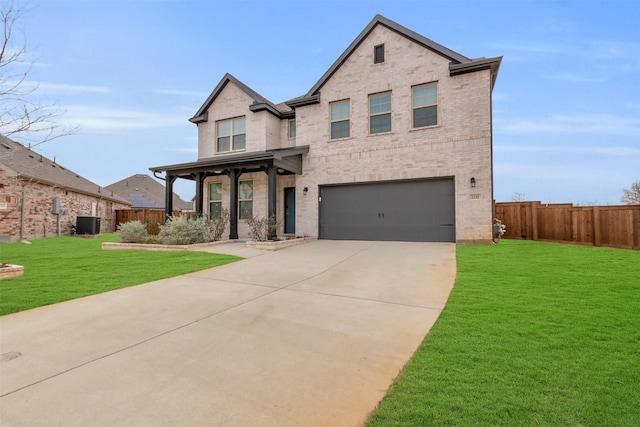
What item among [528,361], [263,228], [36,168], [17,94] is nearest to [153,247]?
[263,228]

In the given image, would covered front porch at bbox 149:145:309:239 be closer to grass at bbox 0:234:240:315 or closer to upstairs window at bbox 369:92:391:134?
upstairs window at bbox 369:92:391:134

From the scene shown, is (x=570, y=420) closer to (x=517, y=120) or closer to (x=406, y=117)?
(x=406, y=117)

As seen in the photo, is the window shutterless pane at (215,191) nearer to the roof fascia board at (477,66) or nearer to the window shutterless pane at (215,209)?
the window shutterless pane at (215,209)

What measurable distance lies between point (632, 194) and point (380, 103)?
2142 centimetres

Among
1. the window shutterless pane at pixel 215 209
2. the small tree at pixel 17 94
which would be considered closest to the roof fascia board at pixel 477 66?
the window shutterless pane at pixel 215 209

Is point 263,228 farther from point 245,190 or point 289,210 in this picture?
point 245,190

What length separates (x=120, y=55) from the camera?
16.0m

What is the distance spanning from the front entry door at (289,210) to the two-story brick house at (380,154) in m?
0.05

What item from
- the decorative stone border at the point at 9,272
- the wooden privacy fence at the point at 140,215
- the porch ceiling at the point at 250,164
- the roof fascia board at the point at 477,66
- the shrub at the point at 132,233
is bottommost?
the decorative stone border at the point at 9,272

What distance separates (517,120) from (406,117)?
60.1ft

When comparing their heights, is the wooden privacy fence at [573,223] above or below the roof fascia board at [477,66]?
below

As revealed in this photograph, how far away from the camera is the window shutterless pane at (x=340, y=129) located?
43.1 ft

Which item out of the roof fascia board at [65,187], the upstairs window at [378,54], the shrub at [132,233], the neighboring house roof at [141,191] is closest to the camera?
the shrub at [132,233]

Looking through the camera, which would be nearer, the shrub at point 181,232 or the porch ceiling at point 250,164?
the shrub at point 181,232
